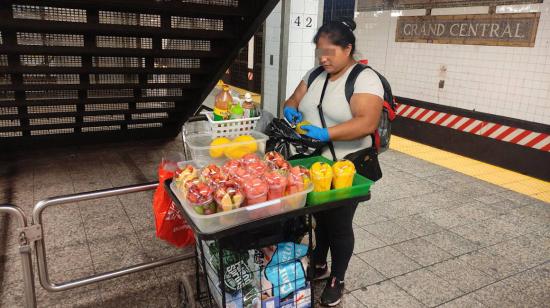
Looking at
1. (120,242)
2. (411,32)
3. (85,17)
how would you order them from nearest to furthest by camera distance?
1. (120,242)
2. (85,17)
3. (411,32)

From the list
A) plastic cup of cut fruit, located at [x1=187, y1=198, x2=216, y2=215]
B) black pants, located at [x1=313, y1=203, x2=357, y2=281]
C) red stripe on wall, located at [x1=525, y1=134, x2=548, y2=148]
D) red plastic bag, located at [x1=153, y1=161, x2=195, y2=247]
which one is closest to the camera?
plastic cup of cut fruit, located at [x1=187, y1=198, x2=216, y2=215]

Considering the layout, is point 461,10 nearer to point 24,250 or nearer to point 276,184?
point 276,184

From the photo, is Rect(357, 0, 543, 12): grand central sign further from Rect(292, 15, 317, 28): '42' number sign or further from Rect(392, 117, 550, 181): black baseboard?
Rect(292, 15, 317, 28): '42' number sign

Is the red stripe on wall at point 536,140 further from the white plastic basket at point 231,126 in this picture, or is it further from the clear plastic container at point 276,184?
the clear plastic container at point 276,184

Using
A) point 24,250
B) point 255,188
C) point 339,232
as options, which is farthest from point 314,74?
point 24,250

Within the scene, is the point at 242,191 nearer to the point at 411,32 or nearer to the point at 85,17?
the point at 85,17

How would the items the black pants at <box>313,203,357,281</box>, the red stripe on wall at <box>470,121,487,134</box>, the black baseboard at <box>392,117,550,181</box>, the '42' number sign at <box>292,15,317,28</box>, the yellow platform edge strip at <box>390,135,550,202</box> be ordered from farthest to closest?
the red stripe on wall at <box>470,121,487,134</box> → the '42' number sign at <box>292,15,317,28</box> → the black baseboard at <box>392,117,550,181</box> → the yellow platform edge strip at <box>390,135,550,202</box> → the black pants at <box>313,203,357,281</box>

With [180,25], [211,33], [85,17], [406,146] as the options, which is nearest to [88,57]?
[85,17]

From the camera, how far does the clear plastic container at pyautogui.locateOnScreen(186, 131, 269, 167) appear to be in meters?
1.97

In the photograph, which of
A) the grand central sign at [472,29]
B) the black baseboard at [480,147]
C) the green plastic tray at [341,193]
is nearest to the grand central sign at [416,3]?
the grand central sign at [472,29]

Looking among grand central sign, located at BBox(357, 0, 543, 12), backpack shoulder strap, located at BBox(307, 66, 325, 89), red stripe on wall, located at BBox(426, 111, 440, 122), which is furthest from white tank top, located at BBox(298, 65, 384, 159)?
red stripe on wall, located at BBox(426, 111, 440, 122)

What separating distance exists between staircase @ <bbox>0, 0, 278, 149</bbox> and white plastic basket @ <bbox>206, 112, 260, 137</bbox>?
1.61 m

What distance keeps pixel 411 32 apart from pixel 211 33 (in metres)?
3.55

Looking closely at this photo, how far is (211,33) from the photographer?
386 centimetres
